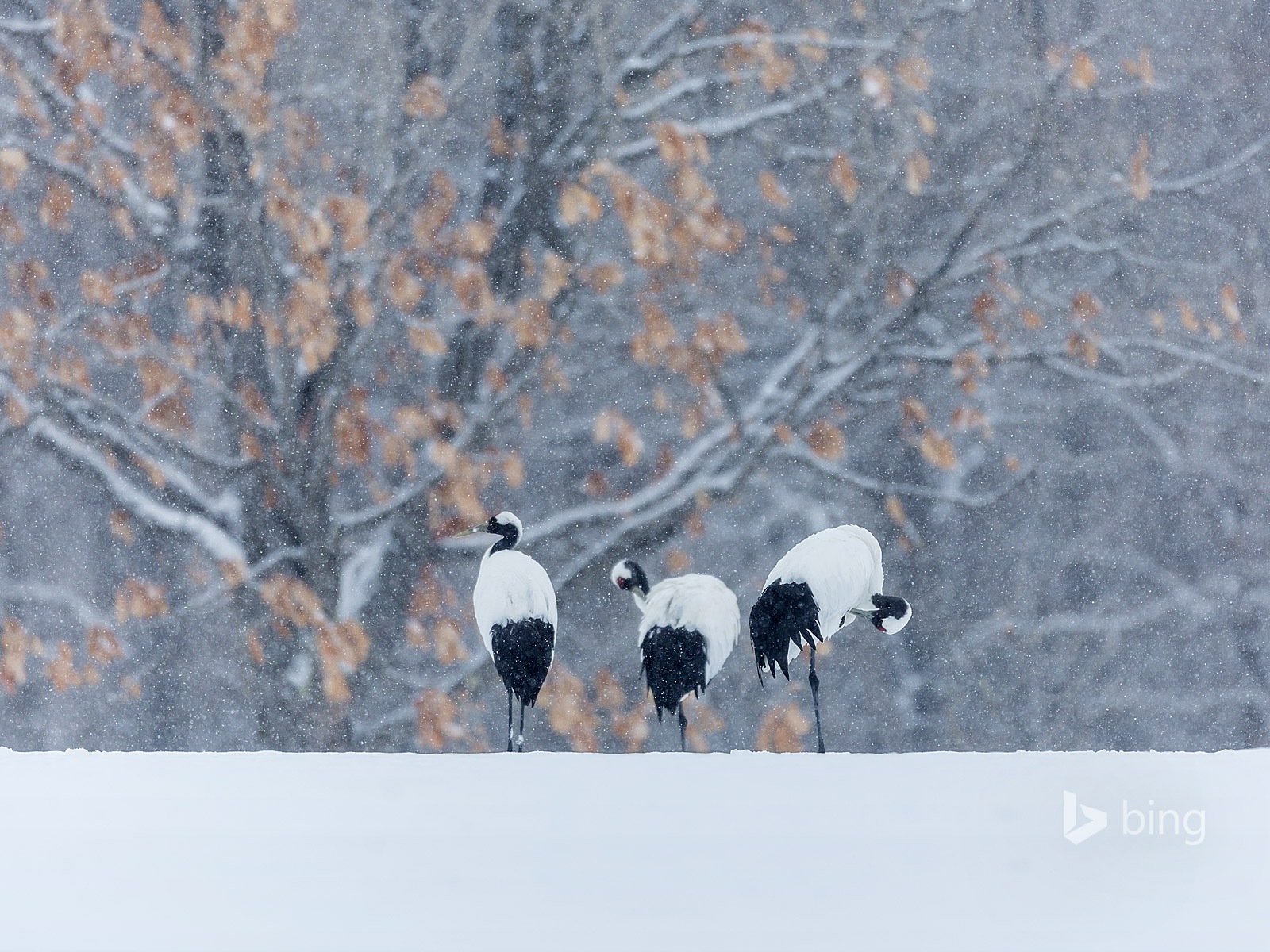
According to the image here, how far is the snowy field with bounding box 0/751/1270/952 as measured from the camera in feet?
5.44

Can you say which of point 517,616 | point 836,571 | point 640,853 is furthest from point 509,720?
point 640,853

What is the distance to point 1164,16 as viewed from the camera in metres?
3.14

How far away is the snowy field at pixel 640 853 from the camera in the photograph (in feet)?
5.44

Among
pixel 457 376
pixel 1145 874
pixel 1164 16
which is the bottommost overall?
pixel 1145 874

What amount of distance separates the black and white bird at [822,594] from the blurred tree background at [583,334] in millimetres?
216

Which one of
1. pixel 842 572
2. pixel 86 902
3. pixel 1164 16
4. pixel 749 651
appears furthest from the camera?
pixel 1164 16

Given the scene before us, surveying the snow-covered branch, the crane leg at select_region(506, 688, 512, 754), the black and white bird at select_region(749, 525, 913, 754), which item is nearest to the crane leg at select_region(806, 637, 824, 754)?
the black and white bird at select_region(749, 525, 913, 754)

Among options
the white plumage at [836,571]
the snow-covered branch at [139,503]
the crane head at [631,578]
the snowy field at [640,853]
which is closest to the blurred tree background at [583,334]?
the snow-covered branch at [139,503]

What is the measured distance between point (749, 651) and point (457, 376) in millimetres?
937

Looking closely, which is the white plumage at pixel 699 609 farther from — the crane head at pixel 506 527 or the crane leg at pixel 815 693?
the crane head at pixel 506 527

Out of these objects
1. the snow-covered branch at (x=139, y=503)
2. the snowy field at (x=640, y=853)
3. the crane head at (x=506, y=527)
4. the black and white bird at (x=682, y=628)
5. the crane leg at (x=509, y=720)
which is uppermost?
the snow-covered branch at (x=139, y=503)

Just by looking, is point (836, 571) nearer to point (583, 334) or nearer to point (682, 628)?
point (682, 628)

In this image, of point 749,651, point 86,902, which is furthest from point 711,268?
point 86,902

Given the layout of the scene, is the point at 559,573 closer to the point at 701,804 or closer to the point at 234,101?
the point at 701,804
